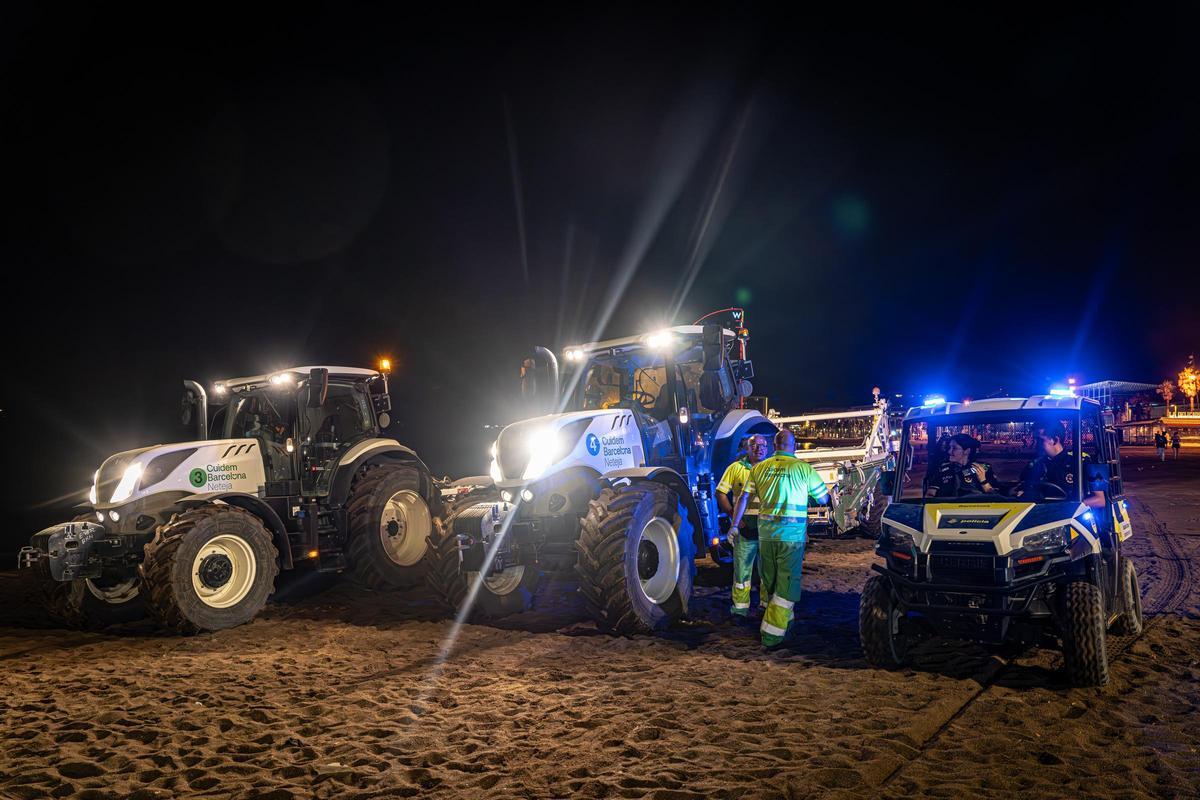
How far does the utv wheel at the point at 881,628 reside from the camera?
5.88 m

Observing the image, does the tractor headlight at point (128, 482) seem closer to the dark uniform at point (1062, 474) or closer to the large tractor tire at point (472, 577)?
the large tractor tire at point (472, 577)

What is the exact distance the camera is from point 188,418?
9.85 metres

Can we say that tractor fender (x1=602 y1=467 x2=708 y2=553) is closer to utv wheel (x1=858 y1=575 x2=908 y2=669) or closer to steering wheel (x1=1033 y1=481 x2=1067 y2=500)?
utv wheel (x1=858 y1=575 x2=908 y2=669)

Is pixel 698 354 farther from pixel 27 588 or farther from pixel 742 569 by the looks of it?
pixel 27 588

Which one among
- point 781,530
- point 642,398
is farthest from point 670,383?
point 781,530

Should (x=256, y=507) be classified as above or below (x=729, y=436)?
below

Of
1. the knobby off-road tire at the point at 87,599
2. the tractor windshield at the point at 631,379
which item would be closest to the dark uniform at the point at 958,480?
the tractor windshield at the point at 631,379

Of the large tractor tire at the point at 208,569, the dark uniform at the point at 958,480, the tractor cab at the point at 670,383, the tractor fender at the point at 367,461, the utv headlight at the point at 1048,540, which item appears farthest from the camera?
the tractor fender at the point at 367,461

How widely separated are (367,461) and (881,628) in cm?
685

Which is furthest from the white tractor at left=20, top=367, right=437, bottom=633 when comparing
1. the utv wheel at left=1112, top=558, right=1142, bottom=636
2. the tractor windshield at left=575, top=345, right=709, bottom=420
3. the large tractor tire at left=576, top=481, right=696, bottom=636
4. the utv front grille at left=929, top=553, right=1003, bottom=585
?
the utv wheel at left=1112, top=558, right=1142, bottom=636

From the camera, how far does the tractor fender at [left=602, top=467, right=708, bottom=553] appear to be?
25.4 feet

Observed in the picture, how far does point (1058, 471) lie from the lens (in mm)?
6234

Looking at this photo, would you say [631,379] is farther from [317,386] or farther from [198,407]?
[198,407]

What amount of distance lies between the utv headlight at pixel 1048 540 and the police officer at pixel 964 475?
2.97ft
